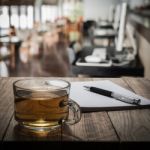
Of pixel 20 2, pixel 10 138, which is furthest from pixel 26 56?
pixel 10 138

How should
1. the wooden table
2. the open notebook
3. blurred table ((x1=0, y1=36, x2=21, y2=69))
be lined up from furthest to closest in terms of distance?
blurred table ((x1=0, y1=36, x2=21, y2=69))
the open notebook
the wooden table

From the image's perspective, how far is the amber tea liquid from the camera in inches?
33.0

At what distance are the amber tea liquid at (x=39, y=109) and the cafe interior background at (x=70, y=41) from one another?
148cm

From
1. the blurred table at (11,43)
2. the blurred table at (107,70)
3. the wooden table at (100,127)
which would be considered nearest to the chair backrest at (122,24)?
the blurred table at (107,70)

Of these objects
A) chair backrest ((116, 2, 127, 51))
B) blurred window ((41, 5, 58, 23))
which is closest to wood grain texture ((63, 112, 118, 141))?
chair backrest ((116, 2, 127, 51))

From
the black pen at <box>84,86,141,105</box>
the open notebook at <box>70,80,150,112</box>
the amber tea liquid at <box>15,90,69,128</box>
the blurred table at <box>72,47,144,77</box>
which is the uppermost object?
the amber tea liquid at <box>15,90,69,128</box>

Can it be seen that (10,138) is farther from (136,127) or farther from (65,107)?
(136,127)

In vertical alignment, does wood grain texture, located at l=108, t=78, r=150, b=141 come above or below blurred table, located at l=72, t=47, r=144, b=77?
above

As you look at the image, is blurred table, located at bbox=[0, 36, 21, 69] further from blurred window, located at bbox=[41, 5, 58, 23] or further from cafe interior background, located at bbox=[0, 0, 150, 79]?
blurred window, located at bbox=[41, 5, 58, 23]

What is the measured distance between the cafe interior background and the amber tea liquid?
1.48 m

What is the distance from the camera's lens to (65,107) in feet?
2.88

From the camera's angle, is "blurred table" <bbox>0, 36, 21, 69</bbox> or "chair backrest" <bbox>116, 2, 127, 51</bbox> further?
"blurred table" <bbox>0, 36, 21, 69</bbox>

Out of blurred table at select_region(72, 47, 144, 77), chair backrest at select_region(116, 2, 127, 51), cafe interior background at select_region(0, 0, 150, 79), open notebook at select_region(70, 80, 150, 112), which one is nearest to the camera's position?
open notebook at select_region(70, 80, 150, 112)
